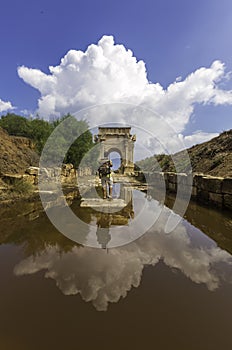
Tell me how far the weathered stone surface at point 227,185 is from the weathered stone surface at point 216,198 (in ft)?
1.22

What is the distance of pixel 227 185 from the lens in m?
6.17

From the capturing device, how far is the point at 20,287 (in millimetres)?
2178

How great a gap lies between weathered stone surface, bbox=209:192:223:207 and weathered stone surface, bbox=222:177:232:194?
1.22ft

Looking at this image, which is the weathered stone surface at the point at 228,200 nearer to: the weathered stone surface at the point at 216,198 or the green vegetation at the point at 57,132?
the weathered stone surface at the point at 216,198

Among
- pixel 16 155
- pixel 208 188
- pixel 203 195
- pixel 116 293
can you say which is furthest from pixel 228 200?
pixel 16 155

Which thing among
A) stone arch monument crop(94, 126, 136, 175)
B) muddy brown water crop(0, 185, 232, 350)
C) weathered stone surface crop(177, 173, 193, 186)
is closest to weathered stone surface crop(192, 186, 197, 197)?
weathered stone surface crop(177, 173, 193, 186)

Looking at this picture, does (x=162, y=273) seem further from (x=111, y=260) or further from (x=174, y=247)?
(x=174, y=247)

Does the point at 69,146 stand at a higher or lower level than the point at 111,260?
higher

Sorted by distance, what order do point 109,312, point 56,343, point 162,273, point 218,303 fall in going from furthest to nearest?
point 162,273, point 218,303, point 109,312, point 56,343

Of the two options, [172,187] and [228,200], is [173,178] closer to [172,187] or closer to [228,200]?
[172,187]

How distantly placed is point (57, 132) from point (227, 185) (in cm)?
1754

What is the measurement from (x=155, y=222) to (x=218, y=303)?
3.21 meters

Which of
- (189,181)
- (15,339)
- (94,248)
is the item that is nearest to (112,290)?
(15,339)

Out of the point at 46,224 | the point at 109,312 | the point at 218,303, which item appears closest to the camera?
the point at 109,312
